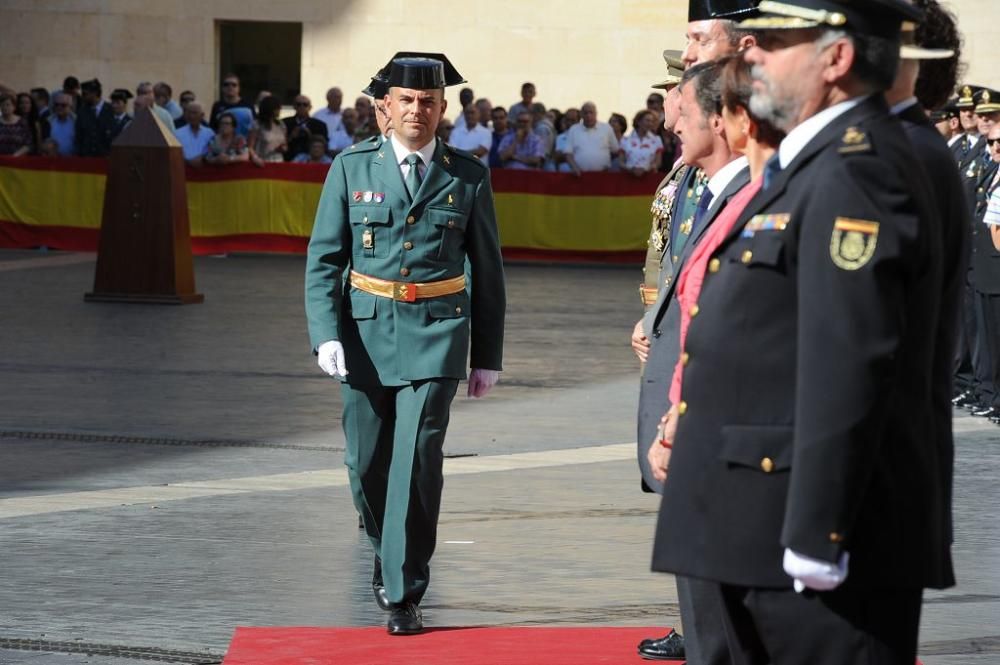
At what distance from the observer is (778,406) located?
10.7ft

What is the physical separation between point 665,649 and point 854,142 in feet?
8.99

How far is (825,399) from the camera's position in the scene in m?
3.10

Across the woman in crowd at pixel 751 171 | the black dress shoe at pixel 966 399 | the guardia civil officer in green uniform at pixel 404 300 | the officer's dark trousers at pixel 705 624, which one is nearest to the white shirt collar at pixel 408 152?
the guardia civil officer in green uniform at pixel 404 300

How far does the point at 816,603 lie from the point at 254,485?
552 centimetres

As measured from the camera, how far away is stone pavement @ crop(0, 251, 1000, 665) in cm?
616

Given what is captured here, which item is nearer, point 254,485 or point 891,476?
point 891,476

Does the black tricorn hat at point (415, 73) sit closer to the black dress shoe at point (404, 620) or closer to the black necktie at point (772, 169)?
the black dress shoe at point (404, 620)

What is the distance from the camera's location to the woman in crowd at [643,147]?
867 inches

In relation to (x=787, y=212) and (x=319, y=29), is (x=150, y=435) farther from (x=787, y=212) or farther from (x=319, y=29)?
(x=319, y=29)

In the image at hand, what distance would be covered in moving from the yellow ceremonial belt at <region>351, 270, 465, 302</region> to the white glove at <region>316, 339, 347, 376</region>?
0.26 m

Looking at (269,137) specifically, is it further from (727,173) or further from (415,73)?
(727,173)

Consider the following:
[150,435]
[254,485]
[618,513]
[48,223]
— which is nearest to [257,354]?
[150,435]

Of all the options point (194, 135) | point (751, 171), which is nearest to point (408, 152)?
point (751, 171)

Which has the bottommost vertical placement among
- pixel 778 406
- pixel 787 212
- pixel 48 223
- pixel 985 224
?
pixel 48 223
